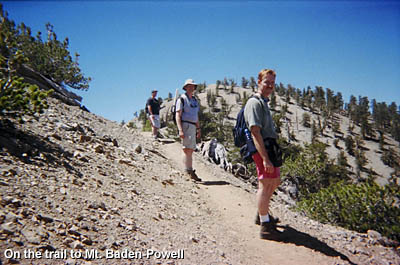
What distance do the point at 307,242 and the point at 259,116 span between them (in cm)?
202

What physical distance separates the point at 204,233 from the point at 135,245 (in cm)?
117

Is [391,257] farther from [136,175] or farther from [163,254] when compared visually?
[136,175]

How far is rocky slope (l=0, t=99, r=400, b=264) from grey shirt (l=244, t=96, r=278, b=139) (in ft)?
5.22

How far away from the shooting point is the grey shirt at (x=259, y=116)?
121 inches

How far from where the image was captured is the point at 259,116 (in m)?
3.11

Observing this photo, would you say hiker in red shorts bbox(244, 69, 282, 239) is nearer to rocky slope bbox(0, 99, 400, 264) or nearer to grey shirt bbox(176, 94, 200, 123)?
rocky slope bbox(0, 99, 400, 264)

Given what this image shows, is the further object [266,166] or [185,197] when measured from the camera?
[185,197]

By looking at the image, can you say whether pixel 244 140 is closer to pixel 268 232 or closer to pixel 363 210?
pixel 268 232

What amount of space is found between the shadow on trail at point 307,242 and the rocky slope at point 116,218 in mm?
21

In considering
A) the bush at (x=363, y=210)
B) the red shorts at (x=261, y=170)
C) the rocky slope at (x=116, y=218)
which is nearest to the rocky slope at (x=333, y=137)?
the bush at (x=363, y=210)

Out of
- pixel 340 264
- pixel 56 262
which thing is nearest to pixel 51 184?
pixel 56 262

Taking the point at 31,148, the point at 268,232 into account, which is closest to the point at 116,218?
the point at 31,148

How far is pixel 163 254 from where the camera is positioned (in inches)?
91.7

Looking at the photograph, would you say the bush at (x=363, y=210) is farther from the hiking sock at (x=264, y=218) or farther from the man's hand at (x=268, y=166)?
the man's hand at (x=268, y=166)
